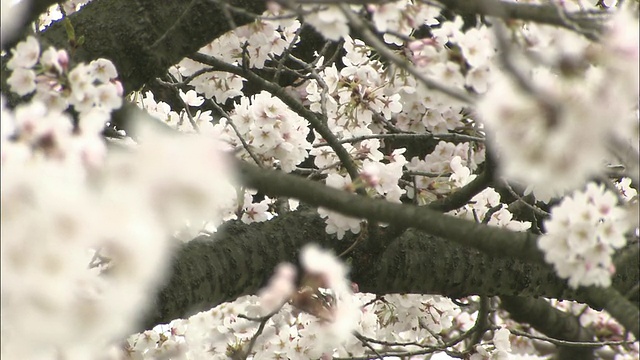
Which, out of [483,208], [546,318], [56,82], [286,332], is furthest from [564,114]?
[546,318]

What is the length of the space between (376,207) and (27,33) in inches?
39.3

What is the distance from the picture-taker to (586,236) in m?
1.38

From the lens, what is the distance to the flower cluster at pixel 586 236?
1.37 metres

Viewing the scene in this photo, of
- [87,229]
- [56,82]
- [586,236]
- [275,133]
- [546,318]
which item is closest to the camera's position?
[87,229]

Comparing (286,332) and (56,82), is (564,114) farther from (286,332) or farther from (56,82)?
(286,332)

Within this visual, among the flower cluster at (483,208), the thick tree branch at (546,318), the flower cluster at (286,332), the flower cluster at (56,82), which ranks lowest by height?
the thick tree branch at (546,318)

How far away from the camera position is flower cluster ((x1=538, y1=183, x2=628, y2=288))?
137 cm

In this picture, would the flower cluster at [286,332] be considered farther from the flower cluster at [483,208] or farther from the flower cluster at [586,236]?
the flower cluster at [586,236]

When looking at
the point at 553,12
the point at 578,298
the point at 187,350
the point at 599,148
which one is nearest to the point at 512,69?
the point at 599,148

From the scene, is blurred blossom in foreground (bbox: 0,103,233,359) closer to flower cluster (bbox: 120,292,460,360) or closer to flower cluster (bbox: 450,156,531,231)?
flower cluster (bbox: 450,156,531,231)

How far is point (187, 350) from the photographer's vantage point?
3207 mm

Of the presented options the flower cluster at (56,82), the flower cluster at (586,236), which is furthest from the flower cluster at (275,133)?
the flower cluster at (586,236)

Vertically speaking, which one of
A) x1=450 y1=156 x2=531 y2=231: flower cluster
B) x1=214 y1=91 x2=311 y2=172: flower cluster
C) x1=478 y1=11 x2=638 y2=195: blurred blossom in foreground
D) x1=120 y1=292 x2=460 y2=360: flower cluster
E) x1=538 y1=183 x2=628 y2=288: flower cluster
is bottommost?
x1=120 y1=292 x2=460 y2=360: flower cluster

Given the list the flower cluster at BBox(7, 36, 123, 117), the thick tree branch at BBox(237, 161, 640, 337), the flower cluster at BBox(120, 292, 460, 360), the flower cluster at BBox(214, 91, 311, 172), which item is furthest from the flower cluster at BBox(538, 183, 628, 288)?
the flower cluster at BBox(120, 292, 460, 360)
